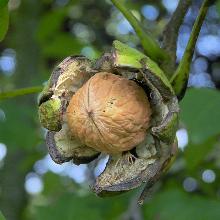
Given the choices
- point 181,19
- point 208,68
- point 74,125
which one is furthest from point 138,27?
point 208,68

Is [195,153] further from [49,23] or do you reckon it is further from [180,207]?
[49,23]

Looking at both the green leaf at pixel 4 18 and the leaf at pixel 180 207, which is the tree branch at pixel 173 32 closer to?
the green leaf at pixel 4 18

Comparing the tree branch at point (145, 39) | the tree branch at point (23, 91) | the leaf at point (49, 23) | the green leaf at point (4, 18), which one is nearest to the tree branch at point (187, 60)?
the tree branch at point (145, 39)

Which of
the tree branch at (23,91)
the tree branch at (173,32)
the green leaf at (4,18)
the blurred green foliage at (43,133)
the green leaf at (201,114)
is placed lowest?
the blurred green foliage at (43,133)

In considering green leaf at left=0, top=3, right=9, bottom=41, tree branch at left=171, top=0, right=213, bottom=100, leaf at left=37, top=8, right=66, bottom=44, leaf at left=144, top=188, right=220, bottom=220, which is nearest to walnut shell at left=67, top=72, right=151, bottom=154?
tree branch at left=171, top=0, right=213, bottom=100

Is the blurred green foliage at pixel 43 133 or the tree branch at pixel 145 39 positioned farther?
the blurred green foliage at pixel 43 133

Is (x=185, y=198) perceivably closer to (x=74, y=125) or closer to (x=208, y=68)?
(x=74, y=125)
